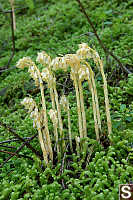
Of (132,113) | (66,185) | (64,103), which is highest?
(64,103)

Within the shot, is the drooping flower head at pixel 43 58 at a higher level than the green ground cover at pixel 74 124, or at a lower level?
higher

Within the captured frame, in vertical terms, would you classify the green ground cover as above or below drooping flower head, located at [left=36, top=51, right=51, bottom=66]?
below

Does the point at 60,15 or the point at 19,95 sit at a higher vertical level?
the point at 60,15

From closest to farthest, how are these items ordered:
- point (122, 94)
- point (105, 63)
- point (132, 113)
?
point (132, 113) → point (122, 94) → point (105, 63)

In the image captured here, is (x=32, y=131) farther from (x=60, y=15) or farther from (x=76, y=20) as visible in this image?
(x=60, y=15)

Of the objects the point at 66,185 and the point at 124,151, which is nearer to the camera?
the point at 66,185

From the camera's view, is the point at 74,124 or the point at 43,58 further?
the point at 74,124

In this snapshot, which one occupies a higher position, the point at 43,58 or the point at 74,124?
the point at 43,58

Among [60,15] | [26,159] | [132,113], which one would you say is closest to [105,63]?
[132,113]
